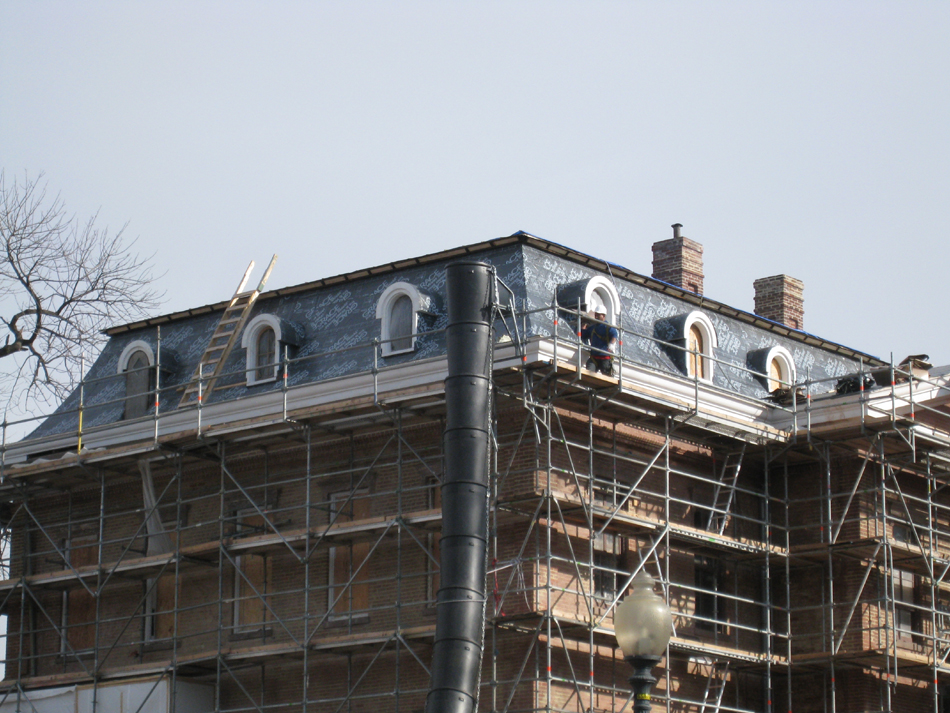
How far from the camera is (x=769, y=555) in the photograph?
29062mm

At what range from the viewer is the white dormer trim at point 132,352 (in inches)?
1300

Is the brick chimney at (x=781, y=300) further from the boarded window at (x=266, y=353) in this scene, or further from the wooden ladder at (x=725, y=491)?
the boarded window at (x=266, y=353)

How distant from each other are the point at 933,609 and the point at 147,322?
53.6 feet

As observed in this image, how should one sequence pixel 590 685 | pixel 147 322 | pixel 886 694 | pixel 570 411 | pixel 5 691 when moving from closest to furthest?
pixel 590 685, pixel 570 411, pixel 886 694, pixel 5 691, pixel 147 322

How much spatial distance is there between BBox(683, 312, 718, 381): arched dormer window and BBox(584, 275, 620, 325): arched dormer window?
1888mm

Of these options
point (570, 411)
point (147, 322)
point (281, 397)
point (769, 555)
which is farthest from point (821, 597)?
point (147, 322)

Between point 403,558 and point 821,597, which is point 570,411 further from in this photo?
point 821,597

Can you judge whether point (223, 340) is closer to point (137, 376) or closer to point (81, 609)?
point (137, 376)

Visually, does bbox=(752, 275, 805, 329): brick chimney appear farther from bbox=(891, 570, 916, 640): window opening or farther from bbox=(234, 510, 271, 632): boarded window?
bbox=(234, 510, 271, 632): boarded window

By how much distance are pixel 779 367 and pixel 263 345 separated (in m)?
10.1

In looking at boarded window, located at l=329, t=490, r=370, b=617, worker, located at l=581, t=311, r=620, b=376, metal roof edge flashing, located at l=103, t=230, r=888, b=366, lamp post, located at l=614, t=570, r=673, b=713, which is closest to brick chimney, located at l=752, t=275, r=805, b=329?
metal roof edge flashing, located at l=103, t=230, r=888, b=366

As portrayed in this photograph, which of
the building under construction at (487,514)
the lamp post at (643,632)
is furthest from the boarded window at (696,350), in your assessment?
the lamp post at (643,632)

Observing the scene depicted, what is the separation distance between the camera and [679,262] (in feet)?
114

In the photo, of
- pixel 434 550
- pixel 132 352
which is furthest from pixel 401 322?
pixel 132 352
